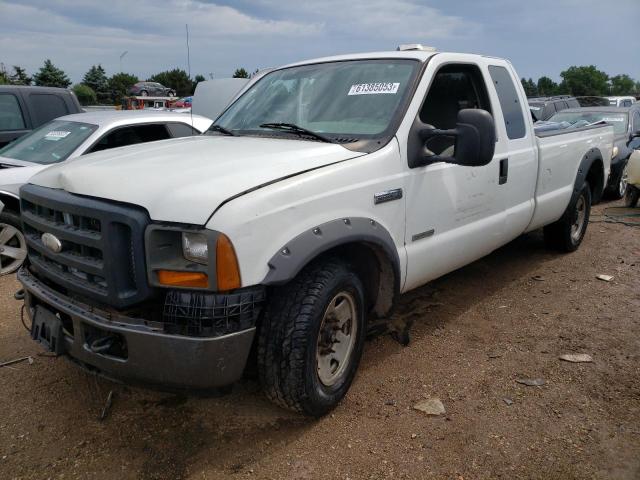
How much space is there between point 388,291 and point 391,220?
17.1 inches

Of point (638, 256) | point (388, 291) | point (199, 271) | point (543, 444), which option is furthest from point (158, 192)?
point (638, 256)

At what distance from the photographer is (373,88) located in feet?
11.1

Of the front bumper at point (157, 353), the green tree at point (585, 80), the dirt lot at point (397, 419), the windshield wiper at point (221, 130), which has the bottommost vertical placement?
the dirt lot at point (397, 419)

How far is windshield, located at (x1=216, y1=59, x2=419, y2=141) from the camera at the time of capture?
3.27 meters

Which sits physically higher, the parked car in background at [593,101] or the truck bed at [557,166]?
the parked car in background at [593,101]

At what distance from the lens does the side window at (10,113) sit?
7.18 metres

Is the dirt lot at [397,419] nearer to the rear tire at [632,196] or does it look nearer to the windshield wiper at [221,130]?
the windshield wiper at [221,130]

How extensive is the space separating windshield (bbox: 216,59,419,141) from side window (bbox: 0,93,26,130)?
15.1 feet

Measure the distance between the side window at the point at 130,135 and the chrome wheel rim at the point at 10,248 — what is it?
3.80ft

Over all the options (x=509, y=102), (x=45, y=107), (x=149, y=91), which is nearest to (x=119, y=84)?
(x=149, y=91)

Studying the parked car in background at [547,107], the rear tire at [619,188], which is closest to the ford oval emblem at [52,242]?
the rear tire at [619,188]

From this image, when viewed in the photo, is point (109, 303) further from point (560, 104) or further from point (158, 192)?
point (560, 104)

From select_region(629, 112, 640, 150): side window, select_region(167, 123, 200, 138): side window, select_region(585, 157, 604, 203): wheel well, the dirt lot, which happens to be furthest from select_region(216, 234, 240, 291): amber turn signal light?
select_region(629, 112, 640, 150): side window

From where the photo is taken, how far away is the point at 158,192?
2.40 meters
